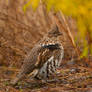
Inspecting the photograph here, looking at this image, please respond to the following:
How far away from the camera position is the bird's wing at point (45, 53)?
19.7 feet

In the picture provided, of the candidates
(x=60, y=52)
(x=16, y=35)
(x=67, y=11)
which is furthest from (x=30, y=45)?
(x=67, y=11)

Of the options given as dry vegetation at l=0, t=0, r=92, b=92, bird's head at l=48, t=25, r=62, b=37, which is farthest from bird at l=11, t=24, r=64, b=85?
dry vegetation at l=0, t=0, r=92, b=92

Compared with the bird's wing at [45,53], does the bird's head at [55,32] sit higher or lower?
higher

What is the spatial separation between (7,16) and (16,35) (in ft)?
1.85

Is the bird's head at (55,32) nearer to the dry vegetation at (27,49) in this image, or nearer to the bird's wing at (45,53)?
the bird's wing at (45,53)

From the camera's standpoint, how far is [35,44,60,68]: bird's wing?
19.7ft

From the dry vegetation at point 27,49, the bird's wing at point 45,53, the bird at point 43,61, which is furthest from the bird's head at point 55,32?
the dry vegetation at point 27,49

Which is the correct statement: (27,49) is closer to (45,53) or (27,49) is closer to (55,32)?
(55,32)

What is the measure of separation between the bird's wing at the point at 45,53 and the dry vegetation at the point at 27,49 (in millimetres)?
502

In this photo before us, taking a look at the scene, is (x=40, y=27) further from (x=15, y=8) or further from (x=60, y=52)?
(x=60, y=52)

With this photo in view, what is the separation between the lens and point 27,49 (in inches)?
340

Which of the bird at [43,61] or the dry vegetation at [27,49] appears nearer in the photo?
the bird at [43,61]

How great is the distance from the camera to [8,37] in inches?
336

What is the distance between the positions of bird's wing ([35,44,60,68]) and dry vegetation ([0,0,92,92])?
0.50 meters
